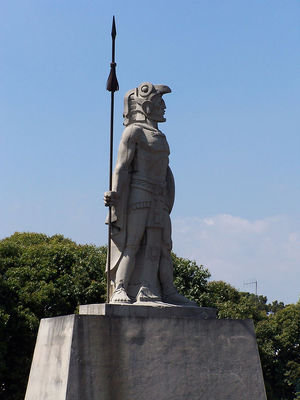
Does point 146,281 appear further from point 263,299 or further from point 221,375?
point 263,299

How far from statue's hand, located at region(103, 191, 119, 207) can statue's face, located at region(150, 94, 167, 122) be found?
62.4 inches

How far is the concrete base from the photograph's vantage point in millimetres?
10133

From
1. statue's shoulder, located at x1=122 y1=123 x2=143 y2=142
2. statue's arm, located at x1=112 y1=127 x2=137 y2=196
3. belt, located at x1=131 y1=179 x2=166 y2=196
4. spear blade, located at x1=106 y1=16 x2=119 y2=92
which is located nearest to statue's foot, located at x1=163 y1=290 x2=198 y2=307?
belt, located at x1=131 y1=179 x2=166 y2=196

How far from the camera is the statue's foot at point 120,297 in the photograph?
36.4ft

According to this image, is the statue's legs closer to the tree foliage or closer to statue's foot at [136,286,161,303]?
statue's foot at [136,286,161,303]

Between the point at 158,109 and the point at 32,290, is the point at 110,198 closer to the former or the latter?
the point at 158,109

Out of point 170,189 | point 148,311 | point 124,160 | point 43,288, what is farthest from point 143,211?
point 43,288

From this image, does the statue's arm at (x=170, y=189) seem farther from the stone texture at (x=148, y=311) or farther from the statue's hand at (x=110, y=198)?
the stone texture at (x=148, y=311)

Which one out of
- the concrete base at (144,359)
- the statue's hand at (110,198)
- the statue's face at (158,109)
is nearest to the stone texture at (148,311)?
the concrete base at (144,359)

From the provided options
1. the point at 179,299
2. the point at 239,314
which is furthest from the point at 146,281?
the point at 239,314

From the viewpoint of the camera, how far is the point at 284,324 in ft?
143

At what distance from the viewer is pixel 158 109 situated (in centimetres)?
1234

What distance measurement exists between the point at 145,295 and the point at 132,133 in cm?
269

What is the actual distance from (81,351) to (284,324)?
3498cm
